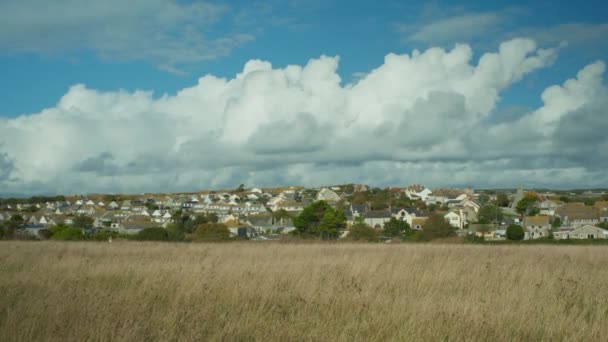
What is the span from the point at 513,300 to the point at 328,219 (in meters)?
40.6

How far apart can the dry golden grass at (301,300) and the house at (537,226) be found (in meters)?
49.1

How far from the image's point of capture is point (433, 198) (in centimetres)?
15475

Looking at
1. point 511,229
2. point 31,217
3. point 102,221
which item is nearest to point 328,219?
point 511,229

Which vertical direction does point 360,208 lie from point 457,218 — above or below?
above

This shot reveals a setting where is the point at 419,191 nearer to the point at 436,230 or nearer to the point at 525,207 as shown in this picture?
the point at 525,207

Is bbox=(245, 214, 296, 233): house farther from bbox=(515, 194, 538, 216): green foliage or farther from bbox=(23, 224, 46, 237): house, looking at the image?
bbox=(515, 194, 538, 216): green foliage

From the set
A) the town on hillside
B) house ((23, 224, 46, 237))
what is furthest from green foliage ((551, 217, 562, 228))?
house ((23, 224, 46, 237))

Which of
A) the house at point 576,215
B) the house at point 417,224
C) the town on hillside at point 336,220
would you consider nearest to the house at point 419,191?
the town on hillside at point 336,220

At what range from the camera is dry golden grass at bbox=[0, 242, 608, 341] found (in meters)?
6.64

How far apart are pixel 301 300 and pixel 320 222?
42.4 meters

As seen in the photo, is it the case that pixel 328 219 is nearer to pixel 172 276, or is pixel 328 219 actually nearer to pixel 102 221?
pixel 172 276

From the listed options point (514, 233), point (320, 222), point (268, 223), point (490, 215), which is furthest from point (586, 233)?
point (268, 223)

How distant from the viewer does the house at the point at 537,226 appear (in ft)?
194

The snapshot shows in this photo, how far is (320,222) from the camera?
50438 mm
